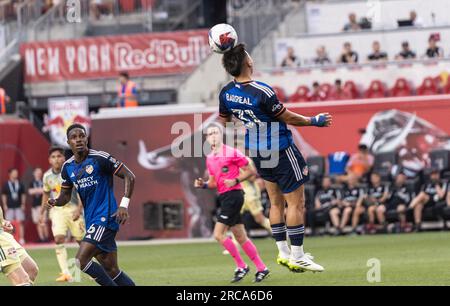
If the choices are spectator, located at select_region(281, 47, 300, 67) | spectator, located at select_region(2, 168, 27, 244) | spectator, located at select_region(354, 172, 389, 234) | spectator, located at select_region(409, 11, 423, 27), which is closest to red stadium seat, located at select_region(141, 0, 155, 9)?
spectator, located at select_region(281, 47, 300, 67)

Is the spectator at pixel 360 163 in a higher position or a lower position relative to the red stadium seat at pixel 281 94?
lower

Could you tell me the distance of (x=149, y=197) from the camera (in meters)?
31.0

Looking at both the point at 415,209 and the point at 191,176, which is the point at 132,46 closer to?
the point at 191,176

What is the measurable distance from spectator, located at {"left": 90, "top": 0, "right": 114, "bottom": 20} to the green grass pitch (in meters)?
10.7

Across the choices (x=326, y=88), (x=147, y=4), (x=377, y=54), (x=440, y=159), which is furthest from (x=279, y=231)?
(x=147, y=4)

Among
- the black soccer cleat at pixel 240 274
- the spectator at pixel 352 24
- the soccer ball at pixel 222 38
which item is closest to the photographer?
the soccer ball at pixel 222 38

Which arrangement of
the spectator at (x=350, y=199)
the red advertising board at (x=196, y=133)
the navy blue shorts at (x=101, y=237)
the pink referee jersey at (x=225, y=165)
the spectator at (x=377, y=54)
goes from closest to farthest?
1. the navy blue shorts at (x=101, y=237)
2. the pink referee jersey at (x=225, y=165)
3. the spectator at (x=350, y=199)
4. the red advertising board at (x=196, y=133)
5. the spectator at (x=377, y=54)

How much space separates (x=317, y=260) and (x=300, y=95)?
35.3ft

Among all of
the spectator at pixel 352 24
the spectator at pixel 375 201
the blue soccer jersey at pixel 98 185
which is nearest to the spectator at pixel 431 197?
the spectator at pixel 375 201

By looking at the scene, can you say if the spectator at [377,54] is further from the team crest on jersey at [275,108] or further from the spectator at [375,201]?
the team crest on jersey at [275,108]

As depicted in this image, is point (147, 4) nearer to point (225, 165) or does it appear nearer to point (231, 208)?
point (225, 165)

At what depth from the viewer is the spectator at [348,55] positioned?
3139 cm

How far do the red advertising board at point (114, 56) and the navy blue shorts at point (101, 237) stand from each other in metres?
20.9

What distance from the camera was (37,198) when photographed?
32750mm
